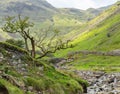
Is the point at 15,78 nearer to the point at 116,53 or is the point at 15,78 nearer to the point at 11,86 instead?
the point at 11,86

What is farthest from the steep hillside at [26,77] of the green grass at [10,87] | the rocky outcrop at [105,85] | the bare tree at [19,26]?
the bare tree at [19,26]

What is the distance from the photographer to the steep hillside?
80.6 feet

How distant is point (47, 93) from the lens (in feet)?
94.2

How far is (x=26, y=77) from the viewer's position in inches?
1120

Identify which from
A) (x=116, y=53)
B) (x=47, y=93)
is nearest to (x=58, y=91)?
(x=47, y=93)

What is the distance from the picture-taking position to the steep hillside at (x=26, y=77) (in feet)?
80.6

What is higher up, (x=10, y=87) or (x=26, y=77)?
(x=10, y=87)

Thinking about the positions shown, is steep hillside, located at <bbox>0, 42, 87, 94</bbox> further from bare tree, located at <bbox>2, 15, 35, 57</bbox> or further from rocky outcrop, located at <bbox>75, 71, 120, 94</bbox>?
bare tree, located at <bbox>2, 15, 35, 57</bbox>

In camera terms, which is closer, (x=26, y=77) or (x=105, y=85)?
(x=26, y=77)

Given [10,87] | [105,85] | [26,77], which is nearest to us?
[10,87]

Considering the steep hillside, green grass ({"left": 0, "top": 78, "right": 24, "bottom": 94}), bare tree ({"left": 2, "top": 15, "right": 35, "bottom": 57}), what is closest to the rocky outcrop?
the steep hillside

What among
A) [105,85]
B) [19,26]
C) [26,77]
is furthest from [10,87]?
[19,26]

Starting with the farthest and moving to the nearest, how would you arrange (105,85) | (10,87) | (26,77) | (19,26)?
(19,26), (105,85), (26,77), (10,87)

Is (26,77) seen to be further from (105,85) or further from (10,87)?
(105,85)
